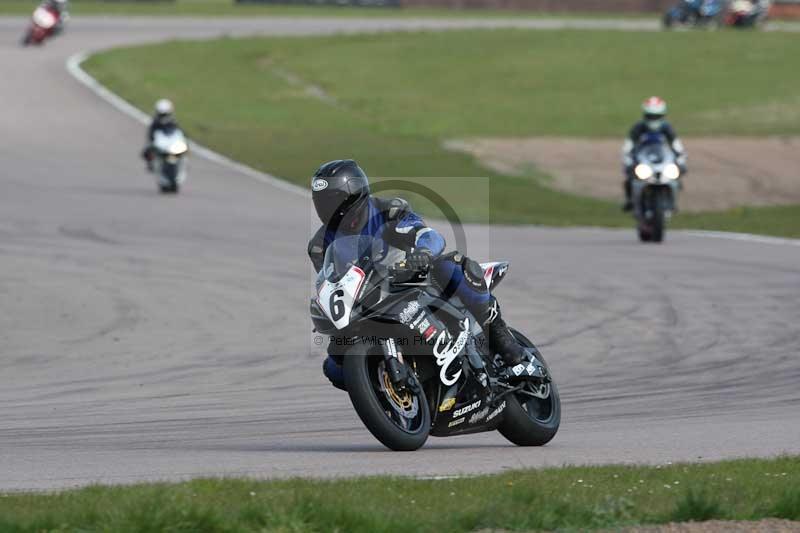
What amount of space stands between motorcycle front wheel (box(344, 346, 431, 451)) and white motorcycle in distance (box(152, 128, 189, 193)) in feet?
58.5

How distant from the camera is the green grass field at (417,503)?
242 inches

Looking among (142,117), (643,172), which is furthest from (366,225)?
(142,117)

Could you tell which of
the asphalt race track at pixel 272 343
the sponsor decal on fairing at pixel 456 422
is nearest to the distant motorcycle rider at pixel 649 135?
the asphalt race track at pixel 272 343

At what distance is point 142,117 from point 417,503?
2828 centimetres

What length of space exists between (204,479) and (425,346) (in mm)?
1609

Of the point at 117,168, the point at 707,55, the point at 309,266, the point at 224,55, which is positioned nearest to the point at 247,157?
the point at 117,168

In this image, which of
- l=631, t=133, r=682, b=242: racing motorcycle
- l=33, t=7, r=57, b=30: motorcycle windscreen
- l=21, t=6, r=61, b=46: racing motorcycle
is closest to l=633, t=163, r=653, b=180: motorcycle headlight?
l=631, t=133, r=682, b=242: racing motorcycle

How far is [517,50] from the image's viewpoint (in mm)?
47438

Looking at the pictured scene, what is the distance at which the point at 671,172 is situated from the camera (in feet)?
67.5

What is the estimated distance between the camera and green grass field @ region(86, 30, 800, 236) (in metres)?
29.6

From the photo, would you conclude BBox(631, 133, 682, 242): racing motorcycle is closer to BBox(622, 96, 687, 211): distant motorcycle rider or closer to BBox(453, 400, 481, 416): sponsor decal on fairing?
BBox(622, 96, 687, 211): distant motorcycle rider

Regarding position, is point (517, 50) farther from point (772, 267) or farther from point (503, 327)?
point (503, 327)

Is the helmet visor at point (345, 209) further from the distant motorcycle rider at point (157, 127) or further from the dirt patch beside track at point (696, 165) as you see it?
the dirt patch beside track at point (696, 165)

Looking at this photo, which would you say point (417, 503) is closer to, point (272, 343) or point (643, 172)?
point (272, 343)
